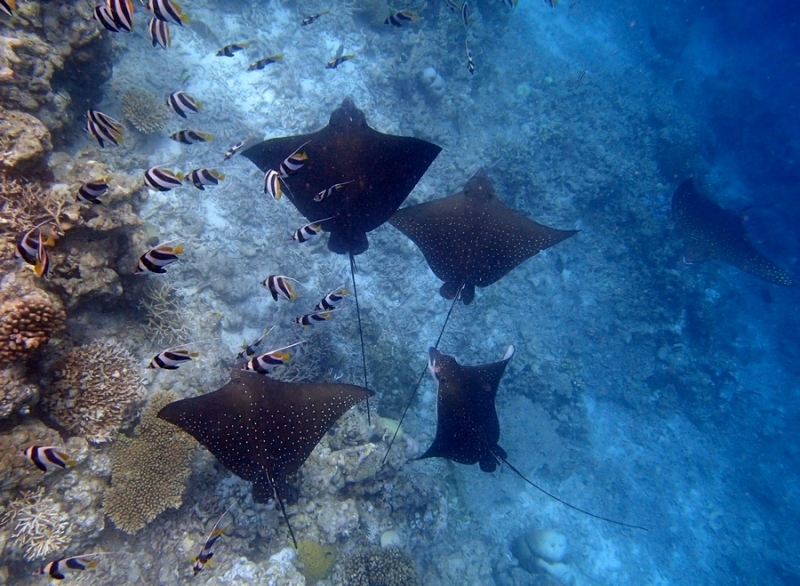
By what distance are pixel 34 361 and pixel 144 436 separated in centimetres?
142

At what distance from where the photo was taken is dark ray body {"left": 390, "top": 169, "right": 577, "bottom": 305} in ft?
19.5

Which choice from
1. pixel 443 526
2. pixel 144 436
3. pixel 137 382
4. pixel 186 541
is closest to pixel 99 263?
pixel 137 382

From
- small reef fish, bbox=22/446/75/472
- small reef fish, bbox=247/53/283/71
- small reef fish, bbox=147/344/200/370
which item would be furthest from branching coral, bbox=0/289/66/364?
small reef fish, bbox=247/53/283/71

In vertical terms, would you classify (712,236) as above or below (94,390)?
above

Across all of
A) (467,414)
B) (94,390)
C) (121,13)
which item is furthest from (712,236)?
(94,390)

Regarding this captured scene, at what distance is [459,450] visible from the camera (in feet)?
20.0

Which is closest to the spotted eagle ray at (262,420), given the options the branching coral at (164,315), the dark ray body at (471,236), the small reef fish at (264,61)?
the branching coral at (164,315)

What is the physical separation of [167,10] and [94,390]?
14.6 ft

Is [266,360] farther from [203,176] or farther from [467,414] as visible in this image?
[467,414]

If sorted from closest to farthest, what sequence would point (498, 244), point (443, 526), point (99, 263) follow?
point (99, 263), point (498, 244), point (443, 526)

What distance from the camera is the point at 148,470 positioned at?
4.61m

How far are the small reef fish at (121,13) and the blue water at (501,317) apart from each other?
1.84 metres

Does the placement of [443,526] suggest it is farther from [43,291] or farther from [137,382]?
[43,291]

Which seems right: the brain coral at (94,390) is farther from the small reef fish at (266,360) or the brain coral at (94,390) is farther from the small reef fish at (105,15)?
the small reef fish at (105,15)
